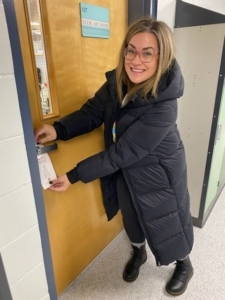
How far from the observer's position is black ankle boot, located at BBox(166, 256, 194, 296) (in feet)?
4.84

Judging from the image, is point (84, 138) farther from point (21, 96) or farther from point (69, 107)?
point (21, 96)

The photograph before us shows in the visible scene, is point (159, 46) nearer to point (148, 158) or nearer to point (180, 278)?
point (148, 158)

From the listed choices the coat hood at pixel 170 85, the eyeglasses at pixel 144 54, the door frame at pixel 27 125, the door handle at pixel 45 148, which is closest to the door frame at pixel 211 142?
the coat hood at pixel 170 85

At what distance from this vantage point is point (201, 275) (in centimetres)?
159

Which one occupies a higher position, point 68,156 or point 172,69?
point 172,69

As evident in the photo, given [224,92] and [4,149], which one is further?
[224,92]

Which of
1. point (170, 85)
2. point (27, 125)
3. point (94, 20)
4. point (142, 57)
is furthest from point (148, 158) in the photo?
point (94, 20)

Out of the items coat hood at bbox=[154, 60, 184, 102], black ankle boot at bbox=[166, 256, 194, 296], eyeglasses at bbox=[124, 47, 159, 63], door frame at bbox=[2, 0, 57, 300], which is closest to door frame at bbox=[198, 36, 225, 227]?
black ankle boot at bbox=[166, 256, 194, 296]

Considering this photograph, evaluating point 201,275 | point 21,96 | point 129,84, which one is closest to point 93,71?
point 129,84

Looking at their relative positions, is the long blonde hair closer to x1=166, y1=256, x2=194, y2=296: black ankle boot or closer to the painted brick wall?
the painted brick wall

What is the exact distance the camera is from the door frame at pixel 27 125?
28.0 inches

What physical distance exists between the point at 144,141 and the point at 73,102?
45cm

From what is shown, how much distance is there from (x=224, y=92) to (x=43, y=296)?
5.28 ft

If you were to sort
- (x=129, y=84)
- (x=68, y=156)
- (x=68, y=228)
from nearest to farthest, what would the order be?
(x=129, y=84) → (x=68, y=156) → (x=68, y=228)
